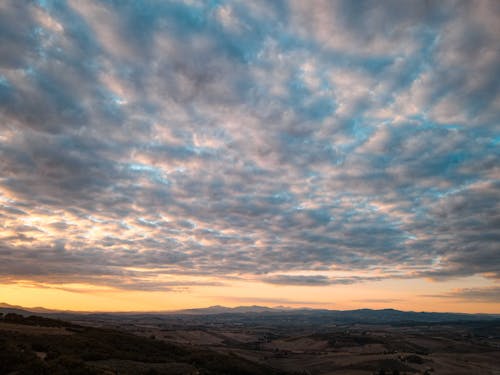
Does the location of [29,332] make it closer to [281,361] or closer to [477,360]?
[281,361]

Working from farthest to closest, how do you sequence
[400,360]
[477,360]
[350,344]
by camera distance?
[350,344], [477,360], [400,360]

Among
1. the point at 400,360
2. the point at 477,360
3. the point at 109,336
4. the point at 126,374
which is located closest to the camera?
the point at 126,374

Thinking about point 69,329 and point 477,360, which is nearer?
point 69,329

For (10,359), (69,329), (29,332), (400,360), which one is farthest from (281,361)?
(10,359)

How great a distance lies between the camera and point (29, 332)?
122 feet

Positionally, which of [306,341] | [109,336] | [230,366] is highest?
[109,336]

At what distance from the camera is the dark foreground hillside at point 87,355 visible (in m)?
22.1

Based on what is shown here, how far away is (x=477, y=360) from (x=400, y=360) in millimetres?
32813

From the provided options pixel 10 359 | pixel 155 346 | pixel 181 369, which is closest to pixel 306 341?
pixel 155 346

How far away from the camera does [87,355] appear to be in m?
30.6

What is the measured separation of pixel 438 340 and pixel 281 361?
277 feet

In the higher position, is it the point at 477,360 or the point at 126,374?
the point at 126,374

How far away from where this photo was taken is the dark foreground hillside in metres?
22.1

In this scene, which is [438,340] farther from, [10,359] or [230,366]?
[10,359]
